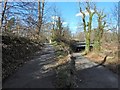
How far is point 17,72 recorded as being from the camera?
45.6 feet

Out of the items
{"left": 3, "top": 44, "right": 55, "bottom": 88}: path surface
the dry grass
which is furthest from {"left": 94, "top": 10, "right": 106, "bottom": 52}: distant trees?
{"left": 3, "top": 44, "right": 55, "bottom": 88}: path surface

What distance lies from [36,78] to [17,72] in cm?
179

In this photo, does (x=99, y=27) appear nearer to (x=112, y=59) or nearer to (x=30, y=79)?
(x=112, y=59)

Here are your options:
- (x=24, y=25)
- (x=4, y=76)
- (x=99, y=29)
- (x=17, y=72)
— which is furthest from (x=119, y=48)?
(x=99, y=29)

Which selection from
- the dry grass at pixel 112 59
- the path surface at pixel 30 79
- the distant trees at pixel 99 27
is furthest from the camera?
the distant trees at pixel 99 27

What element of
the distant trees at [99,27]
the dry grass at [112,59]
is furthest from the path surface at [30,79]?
the distant trees at [99,27]

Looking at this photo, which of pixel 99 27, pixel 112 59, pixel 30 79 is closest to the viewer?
pixel 30 79

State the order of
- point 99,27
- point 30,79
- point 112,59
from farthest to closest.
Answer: point 99,27
point 112,59
point 30,79

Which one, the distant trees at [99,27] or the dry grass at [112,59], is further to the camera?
the distant trees at [99,27]

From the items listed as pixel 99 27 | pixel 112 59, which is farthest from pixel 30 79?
pixel 99 27

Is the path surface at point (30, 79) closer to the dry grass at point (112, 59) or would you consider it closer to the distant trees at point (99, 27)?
the dry grass at point (112, 59)

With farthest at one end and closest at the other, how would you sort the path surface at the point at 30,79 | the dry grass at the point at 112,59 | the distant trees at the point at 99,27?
the distant trees at the point at 99,27 < the dry grass at the point at 112,59 < the path surface at the point at 30,79

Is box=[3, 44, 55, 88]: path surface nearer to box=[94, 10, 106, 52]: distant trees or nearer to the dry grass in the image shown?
the dry grass

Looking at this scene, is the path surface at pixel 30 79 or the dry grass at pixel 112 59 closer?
the path surface at pixel 30 79
